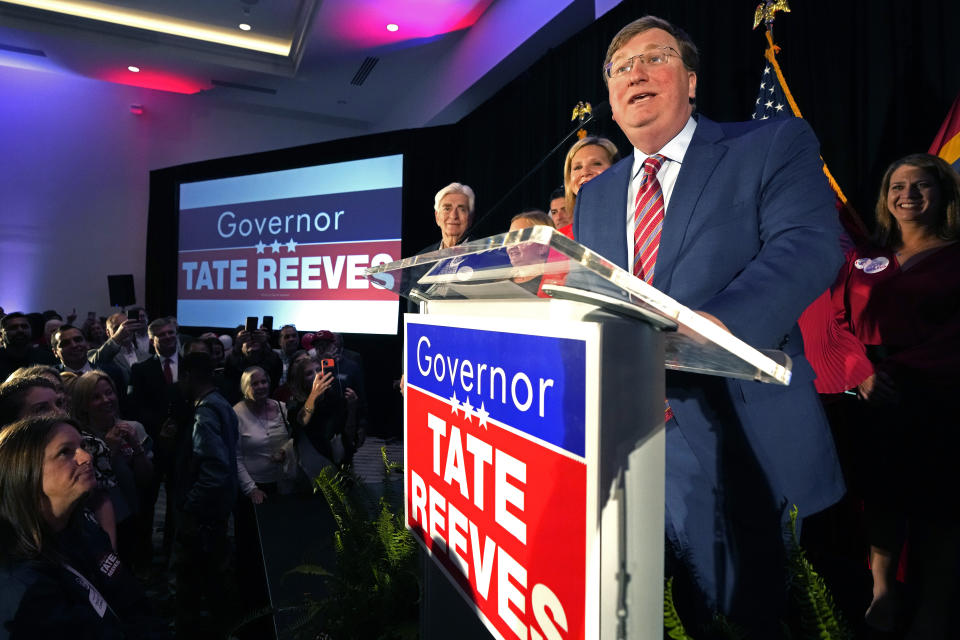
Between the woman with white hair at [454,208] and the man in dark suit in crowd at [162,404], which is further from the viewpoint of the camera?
the man in dark suit in crowd at [162,404]

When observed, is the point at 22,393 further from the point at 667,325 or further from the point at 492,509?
the point at 667,325

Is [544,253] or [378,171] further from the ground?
[378,171]

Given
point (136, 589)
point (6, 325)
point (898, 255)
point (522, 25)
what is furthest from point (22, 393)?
point (522, 25)

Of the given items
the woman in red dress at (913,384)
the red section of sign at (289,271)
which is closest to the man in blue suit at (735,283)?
the woman in red dress at (913,384)

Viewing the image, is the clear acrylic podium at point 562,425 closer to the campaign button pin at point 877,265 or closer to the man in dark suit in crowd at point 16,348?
the campaign button pin at point 877,265

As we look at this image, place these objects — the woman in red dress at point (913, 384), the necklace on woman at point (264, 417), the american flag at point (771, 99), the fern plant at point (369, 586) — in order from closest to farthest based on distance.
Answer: the fern plant at point (369, 586) < the woman in red dress at point (913, 384) < the american flag at point (771, 99) < the necklace on woman at point (264, 417)

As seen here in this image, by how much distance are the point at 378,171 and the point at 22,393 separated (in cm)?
533

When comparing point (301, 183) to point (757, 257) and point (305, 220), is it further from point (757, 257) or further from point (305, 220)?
point (757, 257)

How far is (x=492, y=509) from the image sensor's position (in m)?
0.64

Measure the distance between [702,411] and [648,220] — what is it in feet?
Result: 1.15

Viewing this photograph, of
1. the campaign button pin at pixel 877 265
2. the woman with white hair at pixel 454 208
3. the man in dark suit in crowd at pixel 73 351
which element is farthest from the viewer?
the man in dark suit in crowd at pixel 73 351

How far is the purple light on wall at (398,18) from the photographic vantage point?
243 inches

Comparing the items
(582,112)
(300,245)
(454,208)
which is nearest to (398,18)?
(300,245)

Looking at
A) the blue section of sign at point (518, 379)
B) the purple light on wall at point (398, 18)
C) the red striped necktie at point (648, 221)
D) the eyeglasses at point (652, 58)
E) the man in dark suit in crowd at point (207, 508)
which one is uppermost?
the purple light on wall at point (398, 18)
